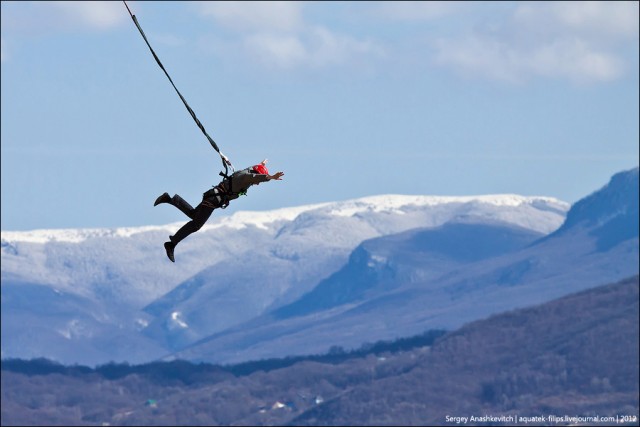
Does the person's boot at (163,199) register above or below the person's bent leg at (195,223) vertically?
above

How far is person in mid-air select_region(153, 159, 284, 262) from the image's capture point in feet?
114

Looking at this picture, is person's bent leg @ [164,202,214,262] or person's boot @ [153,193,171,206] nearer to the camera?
person's boot @ [153,193,171,206]

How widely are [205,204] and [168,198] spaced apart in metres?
0.92

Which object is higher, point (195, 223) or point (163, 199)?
point (163, 199)

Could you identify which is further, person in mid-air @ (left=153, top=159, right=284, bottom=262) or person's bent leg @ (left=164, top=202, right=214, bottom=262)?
person's bent leg @ (left=164, top=202, right=214, bottom=262)

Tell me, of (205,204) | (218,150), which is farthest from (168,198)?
(218,150)

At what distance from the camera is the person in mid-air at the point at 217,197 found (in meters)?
34.6

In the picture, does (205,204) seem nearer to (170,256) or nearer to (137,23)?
(170,256)

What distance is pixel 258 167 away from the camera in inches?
1366

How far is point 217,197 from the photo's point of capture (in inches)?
1410

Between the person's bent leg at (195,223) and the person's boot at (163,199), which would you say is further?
the person's bent leg at (195,223)

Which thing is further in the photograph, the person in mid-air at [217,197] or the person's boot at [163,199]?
the person's boot at [163,199]

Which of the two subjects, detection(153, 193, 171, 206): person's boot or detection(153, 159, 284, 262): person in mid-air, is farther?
detection(153, 193, 171, 206): person's boot

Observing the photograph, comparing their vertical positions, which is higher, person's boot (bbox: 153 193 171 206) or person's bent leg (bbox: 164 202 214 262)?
person's boot (bbox: 153 193 171 206)
